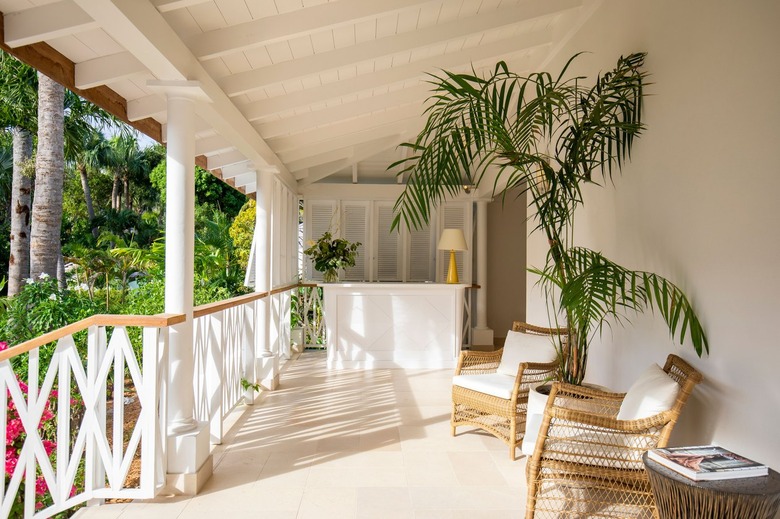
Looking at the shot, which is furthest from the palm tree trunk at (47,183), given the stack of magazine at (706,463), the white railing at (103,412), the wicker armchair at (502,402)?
the stack of magazine at (706,463)

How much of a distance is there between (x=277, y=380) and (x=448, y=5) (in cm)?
378

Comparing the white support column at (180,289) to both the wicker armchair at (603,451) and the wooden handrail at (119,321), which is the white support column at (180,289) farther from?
the wicker armchair at (603,451)

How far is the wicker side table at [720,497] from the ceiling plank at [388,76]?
11.1 feet

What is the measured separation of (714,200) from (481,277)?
5.96 meters

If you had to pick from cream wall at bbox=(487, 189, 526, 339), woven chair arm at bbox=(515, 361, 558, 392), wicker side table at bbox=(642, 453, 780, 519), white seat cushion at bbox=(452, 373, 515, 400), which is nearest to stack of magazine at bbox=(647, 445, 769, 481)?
wicker side table at bbox=(642, 453, 780, 519)

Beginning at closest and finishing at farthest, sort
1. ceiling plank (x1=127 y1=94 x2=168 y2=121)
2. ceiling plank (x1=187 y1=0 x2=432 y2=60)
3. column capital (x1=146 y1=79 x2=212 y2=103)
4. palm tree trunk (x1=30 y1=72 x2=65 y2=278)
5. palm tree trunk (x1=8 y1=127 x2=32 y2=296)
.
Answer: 1. column capital (x1=146 y1=79 x2=212 y2=103)
2. ceiling plank (x1=187 y1=0 x2=432 y2=60)
3. ceiling plank (x1=127 y1=94 x2=168 y2=121)
4. palm tree trunk (x1=30 y1=72 x2=65 y2=278)
5. palm tree trunk (x1=8 y1=127 x2=32 y2=296)

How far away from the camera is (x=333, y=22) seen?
3.12m

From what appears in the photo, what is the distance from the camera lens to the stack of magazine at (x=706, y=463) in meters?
1.76

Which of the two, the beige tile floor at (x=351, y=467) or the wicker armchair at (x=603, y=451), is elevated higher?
the wicker armchair at (x=603, y=451)

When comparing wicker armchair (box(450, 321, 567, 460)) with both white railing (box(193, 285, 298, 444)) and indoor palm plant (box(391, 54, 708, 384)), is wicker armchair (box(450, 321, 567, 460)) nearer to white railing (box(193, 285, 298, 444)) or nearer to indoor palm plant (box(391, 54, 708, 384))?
indoor palm plant (box(391, 54, 708, 384))

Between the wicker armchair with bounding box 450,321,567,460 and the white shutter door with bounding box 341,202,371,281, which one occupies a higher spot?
the white shutter door with bounding box 341,202,371,281

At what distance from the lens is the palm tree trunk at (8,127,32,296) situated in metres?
7.75

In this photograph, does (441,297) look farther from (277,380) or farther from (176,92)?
(176,92)

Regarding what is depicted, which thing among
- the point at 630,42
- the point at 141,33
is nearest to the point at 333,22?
the point at 141,33
